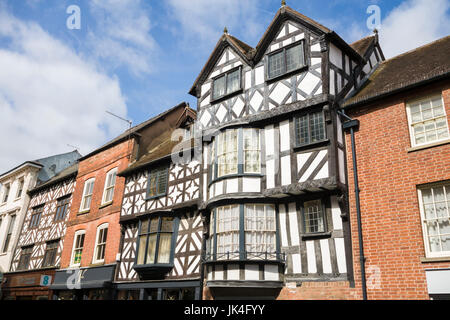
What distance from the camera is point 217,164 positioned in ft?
46.5

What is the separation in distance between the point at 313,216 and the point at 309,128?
2856 millimetres

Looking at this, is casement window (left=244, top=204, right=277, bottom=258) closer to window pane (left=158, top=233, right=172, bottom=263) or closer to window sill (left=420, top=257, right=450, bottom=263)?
window sill (left=420, top=257, right=450, bottom=263)

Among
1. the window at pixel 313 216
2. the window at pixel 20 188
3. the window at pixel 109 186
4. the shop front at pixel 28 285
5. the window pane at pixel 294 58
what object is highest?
the window pane at pixel 294 58

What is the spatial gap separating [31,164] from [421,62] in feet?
88.4

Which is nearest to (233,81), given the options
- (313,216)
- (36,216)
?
(313,216)

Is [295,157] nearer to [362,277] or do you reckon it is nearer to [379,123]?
[379,123]

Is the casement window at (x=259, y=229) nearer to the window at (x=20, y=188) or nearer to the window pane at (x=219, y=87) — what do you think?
the window pane at (x=219, y=87)

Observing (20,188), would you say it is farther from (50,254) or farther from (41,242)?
(50,254)

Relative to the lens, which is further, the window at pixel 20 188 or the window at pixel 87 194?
the window at pixel 20 188

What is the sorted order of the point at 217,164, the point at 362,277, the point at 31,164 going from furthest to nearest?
the point at 31,164
the point at 217,164
the point at 362,277

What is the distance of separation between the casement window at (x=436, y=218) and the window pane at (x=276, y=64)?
6427 millimetres

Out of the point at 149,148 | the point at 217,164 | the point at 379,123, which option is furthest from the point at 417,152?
the point at 149,148

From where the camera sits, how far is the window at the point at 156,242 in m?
16.0

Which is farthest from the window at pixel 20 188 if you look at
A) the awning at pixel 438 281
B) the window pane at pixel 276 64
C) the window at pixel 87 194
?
the awning at pixel 438 281
